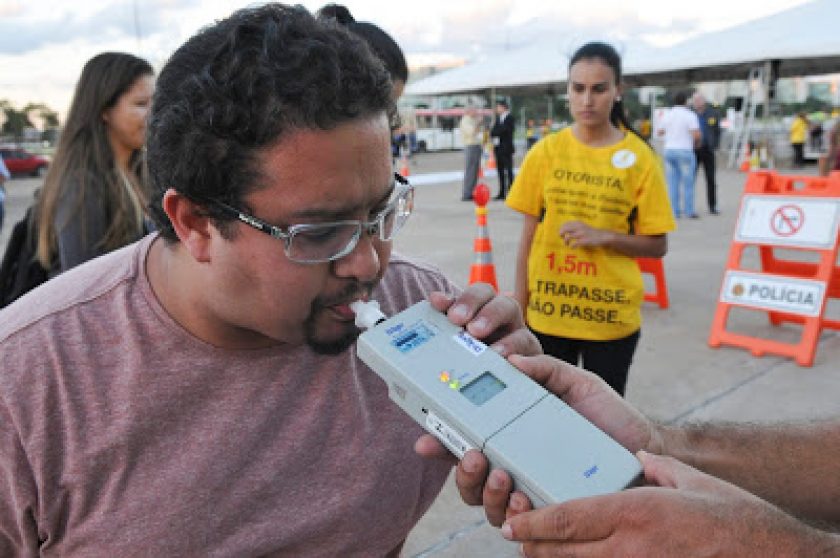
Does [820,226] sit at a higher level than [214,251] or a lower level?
lower

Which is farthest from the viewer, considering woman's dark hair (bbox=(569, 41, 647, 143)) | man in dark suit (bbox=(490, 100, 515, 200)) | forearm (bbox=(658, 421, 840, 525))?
man in dark suit (bbox=(490, 100, 515, 200))

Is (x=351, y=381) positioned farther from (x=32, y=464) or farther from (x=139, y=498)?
(x=32, y=464)

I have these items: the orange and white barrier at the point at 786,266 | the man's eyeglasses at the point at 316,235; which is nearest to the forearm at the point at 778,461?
the man's eyeglasses at the point at 316,235

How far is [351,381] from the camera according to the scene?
4.98 ft

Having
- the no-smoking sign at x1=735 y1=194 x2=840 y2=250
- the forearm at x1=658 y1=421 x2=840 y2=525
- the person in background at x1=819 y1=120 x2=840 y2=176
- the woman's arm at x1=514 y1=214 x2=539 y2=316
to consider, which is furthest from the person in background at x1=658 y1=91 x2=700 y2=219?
the forearm at x1=658 y1=421 x2=840 y2=525

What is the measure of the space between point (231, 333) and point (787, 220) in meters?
4.92

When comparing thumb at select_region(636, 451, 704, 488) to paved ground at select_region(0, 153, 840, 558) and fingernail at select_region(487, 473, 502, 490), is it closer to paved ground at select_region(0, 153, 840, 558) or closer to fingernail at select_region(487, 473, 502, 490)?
fingernail at select_region(487, 473, 502, 490)

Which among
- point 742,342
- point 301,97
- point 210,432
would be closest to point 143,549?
point 210,432

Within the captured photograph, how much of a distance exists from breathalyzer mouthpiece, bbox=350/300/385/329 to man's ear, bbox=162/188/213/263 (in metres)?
0.29

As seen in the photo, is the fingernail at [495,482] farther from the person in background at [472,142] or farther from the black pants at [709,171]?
the person in background at [472,142]

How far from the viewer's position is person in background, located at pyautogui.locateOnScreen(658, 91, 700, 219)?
412 inches

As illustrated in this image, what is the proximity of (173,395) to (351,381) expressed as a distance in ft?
1.15

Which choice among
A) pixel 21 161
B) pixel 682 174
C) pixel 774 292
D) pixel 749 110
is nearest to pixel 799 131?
pixel 749 110

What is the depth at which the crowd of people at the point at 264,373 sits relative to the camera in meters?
1.20
